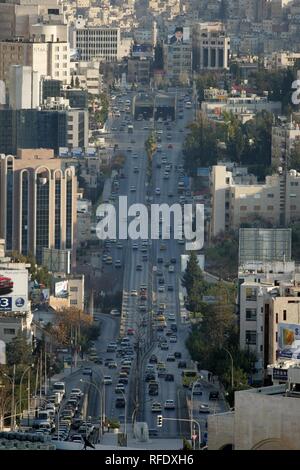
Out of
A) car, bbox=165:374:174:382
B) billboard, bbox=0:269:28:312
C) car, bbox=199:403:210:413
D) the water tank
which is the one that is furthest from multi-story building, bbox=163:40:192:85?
the water tank

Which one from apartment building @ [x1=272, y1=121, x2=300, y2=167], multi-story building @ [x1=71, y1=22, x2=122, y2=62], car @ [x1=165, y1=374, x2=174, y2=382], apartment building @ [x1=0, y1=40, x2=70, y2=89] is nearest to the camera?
car @ [x1=165, y1=374, x2=174, y2=382]

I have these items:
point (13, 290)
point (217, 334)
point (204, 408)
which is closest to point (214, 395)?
point (204, 408)

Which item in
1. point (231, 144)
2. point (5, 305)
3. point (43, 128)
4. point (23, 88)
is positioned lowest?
point (231, 144)

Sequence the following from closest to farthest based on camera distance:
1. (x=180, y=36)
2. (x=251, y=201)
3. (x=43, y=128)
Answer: (x=251, y=201)
(x=43, y=128)
(x=180, y=36)

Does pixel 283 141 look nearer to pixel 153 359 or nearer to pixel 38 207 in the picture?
pixel 38 207

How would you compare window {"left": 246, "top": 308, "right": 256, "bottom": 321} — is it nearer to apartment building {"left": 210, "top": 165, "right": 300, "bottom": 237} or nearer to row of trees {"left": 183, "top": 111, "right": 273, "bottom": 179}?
apartment building {"left": 210, "top": 165, "right": 300, "bottom": 237}
